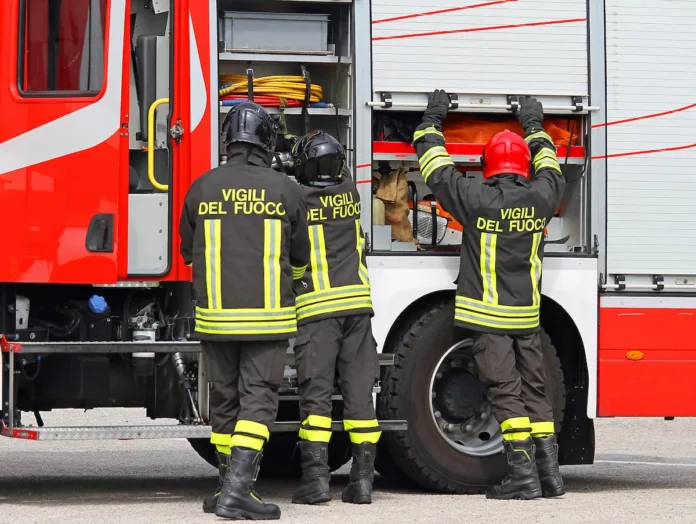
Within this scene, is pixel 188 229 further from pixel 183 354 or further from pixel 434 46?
pixel 434 46

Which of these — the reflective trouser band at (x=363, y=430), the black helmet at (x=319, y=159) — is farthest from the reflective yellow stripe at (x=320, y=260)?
the reflective trouser band at (x=363, y=430)

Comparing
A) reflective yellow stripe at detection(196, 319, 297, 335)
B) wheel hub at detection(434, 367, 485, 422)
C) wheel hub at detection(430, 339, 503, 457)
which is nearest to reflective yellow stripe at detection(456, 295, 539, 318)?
wheel hub at detection(430, 339, 503, 457)

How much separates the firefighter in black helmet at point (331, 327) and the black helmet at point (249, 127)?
1.53 feet

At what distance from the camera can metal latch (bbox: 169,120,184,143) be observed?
7.22 m

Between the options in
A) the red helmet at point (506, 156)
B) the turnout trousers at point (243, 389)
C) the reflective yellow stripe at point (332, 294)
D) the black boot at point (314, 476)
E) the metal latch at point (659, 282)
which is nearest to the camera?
the turnout trousers at point (243, 389)

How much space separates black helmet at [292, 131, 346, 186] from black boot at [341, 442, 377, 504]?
4.64 feet

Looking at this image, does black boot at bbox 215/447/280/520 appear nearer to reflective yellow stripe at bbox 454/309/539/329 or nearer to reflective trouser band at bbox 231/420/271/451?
reflective trouser band at bbox 231/420/271/451

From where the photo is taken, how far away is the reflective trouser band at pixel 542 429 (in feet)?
24.9

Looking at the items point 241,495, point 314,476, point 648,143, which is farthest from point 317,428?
point 648,143

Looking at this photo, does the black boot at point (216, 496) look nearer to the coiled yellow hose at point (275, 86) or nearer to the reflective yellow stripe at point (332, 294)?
the reflective yellow stripe at point (332, 294)

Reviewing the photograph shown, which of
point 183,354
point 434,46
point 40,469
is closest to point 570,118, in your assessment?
point 434,46

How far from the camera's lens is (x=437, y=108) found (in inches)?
296

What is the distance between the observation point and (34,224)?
6.94 metres

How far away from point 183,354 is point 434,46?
7.16ft
